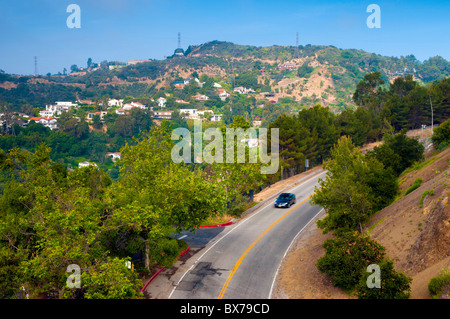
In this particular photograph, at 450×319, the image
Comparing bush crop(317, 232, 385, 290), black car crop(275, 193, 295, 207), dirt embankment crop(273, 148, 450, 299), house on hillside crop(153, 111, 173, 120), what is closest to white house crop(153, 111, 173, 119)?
house on hillside crop(153, 111, 173, 120)

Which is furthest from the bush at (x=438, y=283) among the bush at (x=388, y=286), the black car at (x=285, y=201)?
the black car at (x=285, y=201)

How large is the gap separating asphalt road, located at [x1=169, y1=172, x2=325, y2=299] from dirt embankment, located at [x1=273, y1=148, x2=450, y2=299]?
3.47 ft

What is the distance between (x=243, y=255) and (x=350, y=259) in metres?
7.79

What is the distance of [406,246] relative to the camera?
17391 millimetres

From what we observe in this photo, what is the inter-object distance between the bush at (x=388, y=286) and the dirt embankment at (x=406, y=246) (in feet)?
1.89

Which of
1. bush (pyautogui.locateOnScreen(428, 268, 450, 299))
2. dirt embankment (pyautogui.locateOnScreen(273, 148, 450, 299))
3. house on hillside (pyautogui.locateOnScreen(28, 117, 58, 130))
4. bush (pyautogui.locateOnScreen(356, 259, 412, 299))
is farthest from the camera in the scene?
house on hillside (pyautogui.locateOnScreen(28, 117, 58, 130))

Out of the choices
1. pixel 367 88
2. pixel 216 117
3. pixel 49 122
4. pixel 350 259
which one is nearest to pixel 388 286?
pixel 350 259

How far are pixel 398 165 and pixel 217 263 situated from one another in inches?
725

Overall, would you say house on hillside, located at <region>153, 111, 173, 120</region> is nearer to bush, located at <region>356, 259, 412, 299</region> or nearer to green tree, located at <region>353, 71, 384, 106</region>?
green tree, located at <region>353, 71, 384, 106</region>

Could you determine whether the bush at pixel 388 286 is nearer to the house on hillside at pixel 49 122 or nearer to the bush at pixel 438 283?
the bush at pixel 438 283

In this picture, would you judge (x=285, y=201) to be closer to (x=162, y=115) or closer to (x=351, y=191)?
(x=351, y=191)

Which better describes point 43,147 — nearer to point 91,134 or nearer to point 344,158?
point 344,158

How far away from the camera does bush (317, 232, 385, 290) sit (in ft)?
54.1
